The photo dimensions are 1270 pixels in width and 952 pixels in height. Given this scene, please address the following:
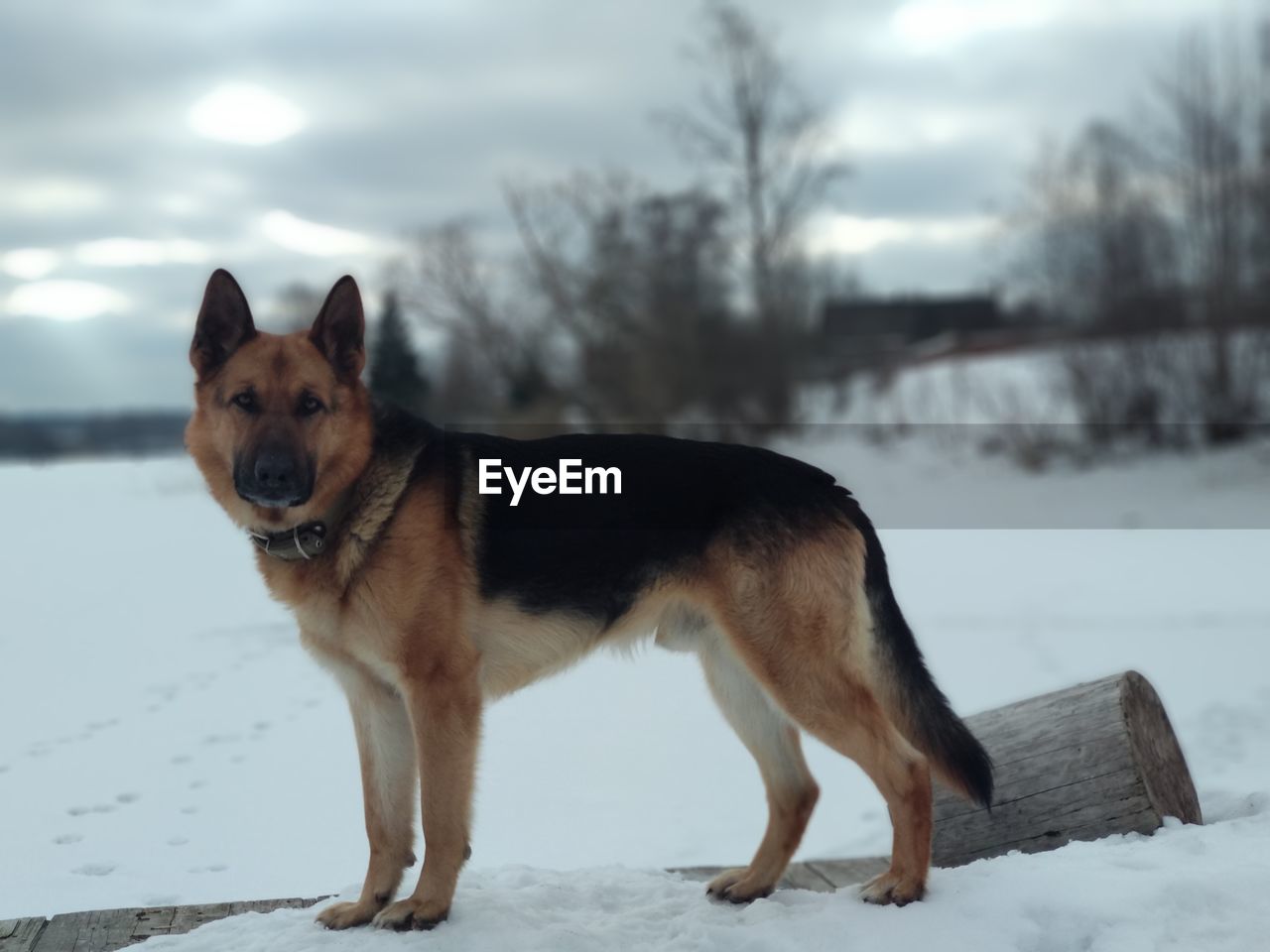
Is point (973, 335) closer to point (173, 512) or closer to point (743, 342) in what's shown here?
point (743, 342)

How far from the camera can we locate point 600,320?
81.3ft

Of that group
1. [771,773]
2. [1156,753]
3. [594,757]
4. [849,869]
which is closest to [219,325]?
[771,773]

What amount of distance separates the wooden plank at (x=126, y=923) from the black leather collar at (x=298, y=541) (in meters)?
1.57

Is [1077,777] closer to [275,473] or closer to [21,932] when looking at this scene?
[275,473]

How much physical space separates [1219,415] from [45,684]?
52.2 ft

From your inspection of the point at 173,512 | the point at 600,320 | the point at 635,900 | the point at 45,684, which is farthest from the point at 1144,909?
the point at 600,320

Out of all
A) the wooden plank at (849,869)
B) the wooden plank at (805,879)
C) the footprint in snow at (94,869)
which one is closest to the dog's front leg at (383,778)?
the wooden plank at (805,879)

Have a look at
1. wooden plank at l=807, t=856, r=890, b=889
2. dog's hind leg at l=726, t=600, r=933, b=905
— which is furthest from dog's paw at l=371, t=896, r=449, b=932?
wooden plank at l=807, t=856, r=890, b=889

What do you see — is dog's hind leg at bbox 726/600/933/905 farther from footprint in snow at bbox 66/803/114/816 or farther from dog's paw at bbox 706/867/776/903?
footprint in snow at bbox 66/803/114/816

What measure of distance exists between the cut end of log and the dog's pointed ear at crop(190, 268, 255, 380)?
141 inches

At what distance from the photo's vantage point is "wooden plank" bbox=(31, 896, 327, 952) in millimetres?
4188

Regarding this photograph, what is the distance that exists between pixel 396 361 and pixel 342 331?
474 inches

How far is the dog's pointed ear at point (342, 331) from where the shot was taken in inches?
153

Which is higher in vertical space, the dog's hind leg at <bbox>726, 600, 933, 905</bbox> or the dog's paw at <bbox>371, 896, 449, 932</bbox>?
the dog's hind leg at <bbox>726, 600, 933, 905</bbox>
